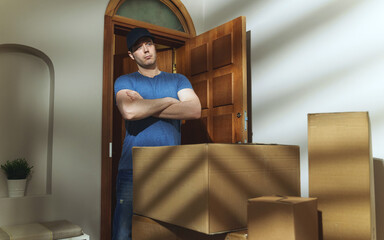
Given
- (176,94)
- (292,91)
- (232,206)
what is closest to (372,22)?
(292,91)

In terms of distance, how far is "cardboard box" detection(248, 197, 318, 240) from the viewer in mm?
1086

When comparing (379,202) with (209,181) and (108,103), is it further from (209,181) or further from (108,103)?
(108,103)

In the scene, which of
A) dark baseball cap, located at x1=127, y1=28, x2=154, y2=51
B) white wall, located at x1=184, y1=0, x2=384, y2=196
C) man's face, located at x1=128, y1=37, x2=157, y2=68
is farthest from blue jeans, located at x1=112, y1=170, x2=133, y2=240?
white wall, located at x1=184, y1=0, x2=384, y2=196

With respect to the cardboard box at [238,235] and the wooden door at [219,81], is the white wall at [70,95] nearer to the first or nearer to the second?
the wooden door at [219,81]

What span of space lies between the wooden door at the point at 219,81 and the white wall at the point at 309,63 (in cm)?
23

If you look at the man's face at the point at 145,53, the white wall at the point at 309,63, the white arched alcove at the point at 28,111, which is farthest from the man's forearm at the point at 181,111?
the white arched alcove at the point at 28,111

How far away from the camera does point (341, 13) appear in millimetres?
2436

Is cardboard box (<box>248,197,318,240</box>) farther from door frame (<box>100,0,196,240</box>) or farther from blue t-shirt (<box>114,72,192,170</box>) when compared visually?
door frame (<box>100,0,196,240</box>)

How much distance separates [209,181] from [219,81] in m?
2.00

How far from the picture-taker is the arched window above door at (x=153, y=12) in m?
3.27

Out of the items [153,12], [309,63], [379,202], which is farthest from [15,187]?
[379,202]

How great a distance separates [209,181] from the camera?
118cm

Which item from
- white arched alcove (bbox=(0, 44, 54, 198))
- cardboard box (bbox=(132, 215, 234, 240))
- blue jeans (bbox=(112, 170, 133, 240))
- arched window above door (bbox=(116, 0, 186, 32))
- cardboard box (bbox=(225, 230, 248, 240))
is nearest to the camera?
cardboard box (bbox=(225, 230, 248, 240))

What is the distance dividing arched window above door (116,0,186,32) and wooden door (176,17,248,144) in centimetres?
26
